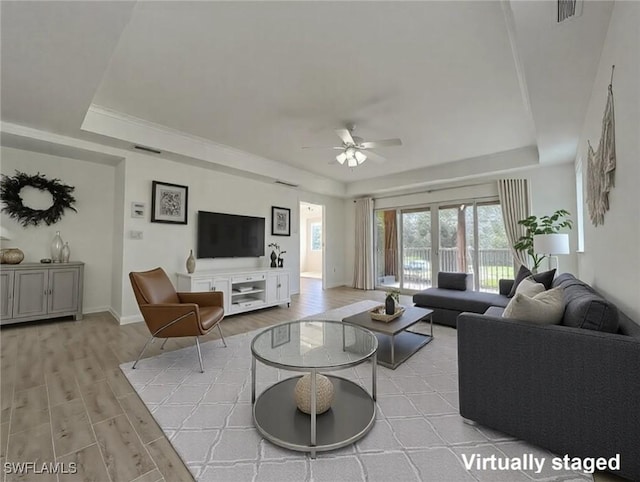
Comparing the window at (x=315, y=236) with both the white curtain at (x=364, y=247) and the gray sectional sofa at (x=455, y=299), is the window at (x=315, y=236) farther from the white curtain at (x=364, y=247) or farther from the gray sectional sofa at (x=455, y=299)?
the gray sectional sofa at (x=455, y=299)

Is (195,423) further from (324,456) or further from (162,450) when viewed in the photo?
(324,456)

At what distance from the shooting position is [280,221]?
575 centimetres

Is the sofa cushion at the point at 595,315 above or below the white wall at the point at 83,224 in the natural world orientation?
below

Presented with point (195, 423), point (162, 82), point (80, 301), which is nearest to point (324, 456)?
point (195, 423)

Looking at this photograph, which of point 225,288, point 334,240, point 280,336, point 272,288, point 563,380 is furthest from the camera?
point 334,240

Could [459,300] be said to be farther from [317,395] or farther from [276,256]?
[276,256]

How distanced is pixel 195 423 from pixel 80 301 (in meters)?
3.30

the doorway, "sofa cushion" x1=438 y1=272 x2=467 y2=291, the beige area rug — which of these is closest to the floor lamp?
"sofa cushion" x1=438 y1=272 x2=467 y2=291

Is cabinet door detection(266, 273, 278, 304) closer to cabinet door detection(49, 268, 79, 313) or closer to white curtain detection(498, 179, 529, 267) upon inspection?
cabinet door detection(49, 268, 79, 313)

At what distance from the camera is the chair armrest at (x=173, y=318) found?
8.04ft

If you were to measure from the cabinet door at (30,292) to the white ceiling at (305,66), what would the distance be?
182 centimetres

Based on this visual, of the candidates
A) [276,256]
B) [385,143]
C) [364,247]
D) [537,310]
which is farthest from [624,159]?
[364,247]

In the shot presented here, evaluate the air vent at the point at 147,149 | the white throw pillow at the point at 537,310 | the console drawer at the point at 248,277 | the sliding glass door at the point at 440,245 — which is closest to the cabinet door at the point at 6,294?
the air vent at the point at 147,149

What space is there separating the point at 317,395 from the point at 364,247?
548cm
